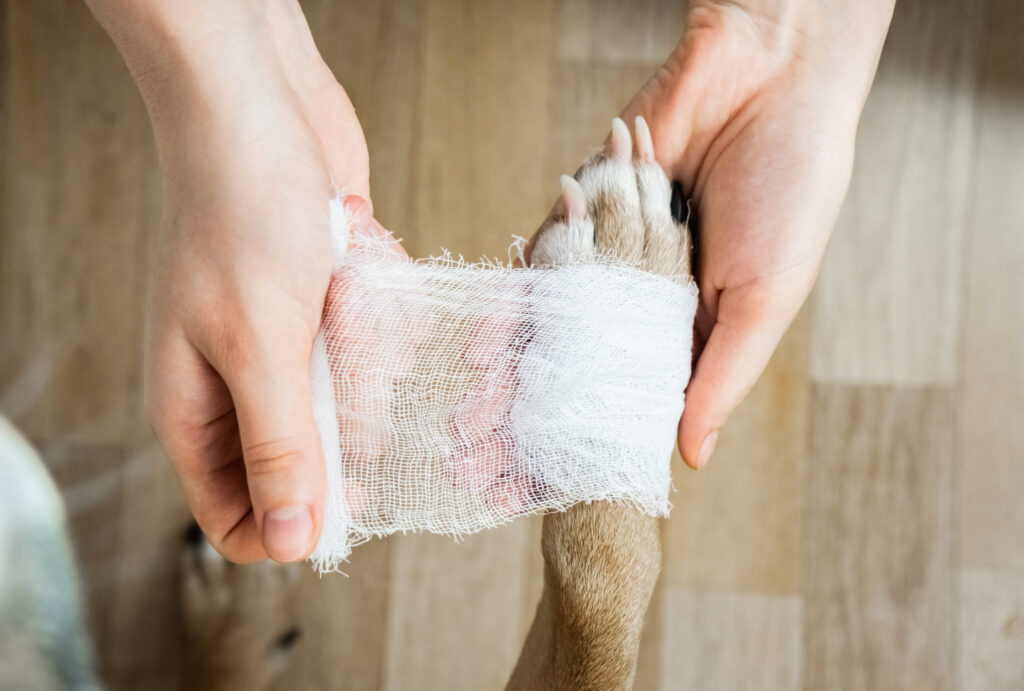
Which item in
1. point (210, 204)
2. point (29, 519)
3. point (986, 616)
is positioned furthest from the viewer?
point (29, 519)

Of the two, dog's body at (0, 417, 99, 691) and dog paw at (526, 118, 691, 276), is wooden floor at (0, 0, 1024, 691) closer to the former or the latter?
dog's body at (0, 417, 99, 691)

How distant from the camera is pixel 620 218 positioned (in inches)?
32.7

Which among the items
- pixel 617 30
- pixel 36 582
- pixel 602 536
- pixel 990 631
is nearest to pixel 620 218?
pixel 602 536

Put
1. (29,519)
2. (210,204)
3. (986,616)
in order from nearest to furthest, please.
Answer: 1. (210,204)
2. (986,616)
3. (29,519)

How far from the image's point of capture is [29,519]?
4.50 feet

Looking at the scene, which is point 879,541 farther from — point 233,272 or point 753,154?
point 233,272

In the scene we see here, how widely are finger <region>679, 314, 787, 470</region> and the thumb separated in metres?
0.39

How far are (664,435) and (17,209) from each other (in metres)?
1.19

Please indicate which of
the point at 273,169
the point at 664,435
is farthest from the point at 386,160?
the point at 664,435

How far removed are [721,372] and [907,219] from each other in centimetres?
64

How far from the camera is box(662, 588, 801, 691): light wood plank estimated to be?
1264mm

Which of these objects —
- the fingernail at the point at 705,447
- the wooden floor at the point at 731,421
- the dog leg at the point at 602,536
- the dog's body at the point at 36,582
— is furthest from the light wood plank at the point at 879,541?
the dog's body at the point at 36,582

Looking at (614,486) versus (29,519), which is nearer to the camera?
(614,486)

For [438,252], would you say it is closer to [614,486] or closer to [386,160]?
[386,160]
